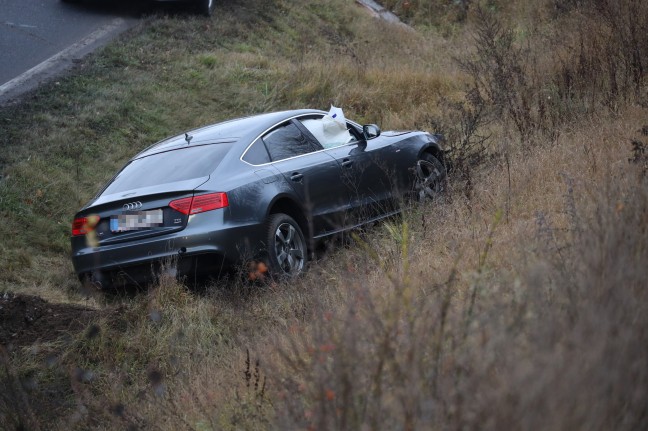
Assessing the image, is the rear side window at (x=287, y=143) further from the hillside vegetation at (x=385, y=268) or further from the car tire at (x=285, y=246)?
the hillside vegetation at (x=385, y=268)

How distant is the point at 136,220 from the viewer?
23.2 feet

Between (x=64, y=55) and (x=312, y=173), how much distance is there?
720cm

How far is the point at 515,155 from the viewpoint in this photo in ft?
28.3

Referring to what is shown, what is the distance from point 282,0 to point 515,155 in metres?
12.4

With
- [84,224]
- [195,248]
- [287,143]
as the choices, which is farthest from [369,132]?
[84,224]

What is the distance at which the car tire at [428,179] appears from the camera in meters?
8.03

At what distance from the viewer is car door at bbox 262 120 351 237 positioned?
25.6ft

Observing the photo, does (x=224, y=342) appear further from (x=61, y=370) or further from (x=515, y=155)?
(x=515, y=155)

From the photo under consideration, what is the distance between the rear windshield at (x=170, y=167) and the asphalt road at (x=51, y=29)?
16.2 feet

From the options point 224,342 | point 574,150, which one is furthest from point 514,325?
point 574,150

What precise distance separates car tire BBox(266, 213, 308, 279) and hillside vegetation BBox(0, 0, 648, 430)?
288mm

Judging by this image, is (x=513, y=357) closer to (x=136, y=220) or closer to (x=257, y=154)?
(x=136, y=220)

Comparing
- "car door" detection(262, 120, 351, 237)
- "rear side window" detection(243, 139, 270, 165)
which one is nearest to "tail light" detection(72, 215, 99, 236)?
"rear side window" detection(243, 139, 270, 165)

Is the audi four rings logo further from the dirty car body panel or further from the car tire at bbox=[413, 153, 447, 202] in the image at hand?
the car tire at bbox=[413, 153, 447, 202]
